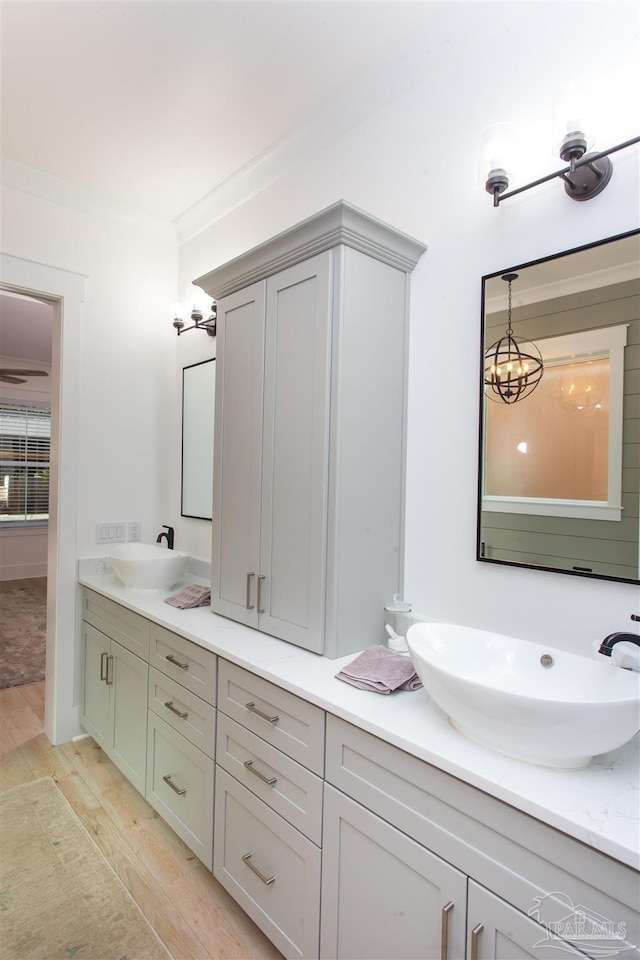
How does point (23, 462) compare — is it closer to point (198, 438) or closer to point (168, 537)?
point (168, 537)

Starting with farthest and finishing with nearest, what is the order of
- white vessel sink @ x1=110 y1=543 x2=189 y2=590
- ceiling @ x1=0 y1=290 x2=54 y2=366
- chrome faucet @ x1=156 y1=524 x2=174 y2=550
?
ceiling @ x1=0 y1=290 x2=54 y2=366 < chrome faucet @ x1=156 y1=524 x2=174 y2=550 < white vessel sink @ x1=110 y1=543 x2=189 y2=590

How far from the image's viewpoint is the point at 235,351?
2.06 metres

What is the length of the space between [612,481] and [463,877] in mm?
952

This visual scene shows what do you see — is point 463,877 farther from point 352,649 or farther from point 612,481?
point 612,481

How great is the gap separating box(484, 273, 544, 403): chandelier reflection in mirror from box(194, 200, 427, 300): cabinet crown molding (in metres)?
0.39

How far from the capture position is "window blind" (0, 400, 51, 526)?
6.79 metres

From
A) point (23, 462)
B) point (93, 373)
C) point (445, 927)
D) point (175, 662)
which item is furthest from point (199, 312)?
point (23, 462)

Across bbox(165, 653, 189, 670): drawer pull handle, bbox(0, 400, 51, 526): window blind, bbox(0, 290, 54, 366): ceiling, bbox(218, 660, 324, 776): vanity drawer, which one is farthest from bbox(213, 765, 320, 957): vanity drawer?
bbox(0, 400, 51, 526): window blind

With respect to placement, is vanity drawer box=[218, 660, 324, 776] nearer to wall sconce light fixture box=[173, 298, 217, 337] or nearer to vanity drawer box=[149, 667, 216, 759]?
vanity drawer box=[149, 667, 216, 759]

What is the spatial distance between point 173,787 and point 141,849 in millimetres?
288

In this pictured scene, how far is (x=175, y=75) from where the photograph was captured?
6.52 ft

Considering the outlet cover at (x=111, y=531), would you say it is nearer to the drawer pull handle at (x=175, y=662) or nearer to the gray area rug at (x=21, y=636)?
the drawer pull handle at (x=175, y=662)

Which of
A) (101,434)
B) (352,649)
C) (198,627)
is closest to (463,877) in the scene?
(352,649)

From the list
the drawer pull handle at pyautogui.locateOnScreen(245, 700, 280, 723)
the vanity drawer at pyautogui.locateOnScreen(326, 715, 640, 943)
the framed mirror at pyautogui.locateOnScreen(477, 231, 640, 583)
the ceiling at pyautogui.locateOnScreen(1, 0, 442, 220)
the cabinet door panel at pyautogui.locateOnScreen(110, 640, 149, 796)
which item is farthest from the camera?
the cabinet door panel at pyautogui.locateOnScreen(110, 640, 149, 796)
